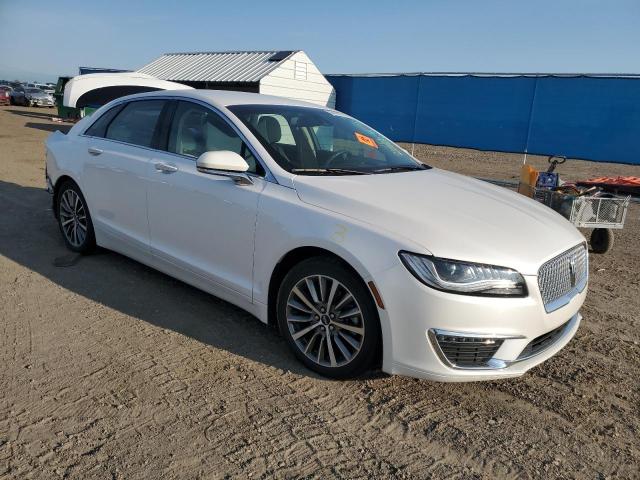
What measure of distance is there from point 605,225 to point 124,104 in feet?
17.7

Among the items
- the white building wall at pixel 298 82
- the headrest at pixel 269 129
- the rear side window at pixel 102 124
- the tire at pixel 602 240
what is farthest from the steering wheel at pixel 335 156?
the white building wall at pixel 298 82

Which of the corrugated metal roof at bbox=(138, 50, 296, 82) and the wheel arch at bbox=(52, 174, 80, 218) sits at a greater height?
the corrugated metal roof at bbox=(138, 50, 296, 82)

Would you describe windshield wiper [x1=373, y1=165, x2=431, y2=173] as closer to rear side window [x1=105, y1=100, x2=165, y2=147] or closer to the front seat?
the front seat

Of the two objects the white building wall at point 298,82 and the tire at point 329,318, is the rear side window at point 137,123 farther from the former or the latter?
the white building wall at point 298,82

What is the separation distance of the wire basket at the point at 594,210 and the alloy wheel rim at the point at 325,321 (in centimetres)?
414

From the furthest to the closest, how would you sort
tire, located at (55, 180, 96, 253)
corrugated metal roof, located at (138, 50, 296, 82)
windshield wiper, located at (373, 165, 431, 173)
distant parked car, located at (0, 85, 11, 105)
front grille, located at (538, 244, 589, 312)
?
distant parked car, located at (0, 85, 11, 105) < corrugated metal roof, located at (138, 50, 296, 82) < tire, located at (55, 180, 96, 253) < windshield wiper, located at (373, 165, 431, 173) < front grille, located at (538, 244, 589, 312)

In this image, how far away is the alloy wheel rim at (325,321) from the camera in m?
2.99

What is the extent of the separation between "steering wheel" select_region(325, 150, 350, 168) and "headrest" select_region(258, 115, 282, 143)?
15.1 inches

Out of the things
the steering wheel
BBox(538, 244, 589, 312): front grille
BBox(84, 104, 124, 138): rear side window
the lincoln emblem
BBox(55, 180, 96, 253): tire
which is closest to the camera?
BBox(538, 244, 589, 312): front grille

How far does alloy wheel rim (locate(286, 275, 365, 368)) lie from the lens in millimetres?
2986

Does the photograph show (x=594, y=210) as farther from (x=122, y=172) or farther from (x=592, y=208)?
(x=122, y=172)

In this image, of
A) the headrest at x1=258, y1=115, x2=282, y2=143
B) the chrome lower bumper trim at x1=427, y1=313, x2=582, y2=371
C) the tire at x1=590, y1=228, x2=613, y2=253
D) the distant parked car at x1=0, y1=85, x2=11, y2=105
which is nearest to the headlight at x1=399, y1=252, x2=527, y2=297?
the chrome lower bumper trim at x1=427, y1=313, x2=582, y2=371

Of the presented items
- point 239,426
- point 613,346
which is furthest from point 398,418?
point 613,346

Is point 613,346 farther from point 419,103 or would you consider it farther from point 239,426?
point 419,103
